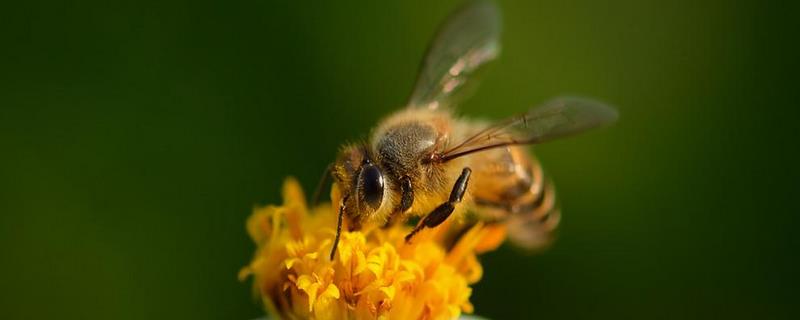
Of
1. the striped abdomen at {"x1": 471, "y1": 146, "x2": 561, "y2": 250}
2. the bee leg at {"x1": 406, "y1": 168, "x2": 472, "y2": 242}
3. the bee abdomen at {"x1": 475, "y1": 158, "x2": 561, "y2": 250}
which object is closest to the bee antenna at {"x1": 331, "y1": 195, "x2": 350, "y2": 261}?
the bee leg at {"x1": 406, "y1": 168, "x2": 472, "y2": 242}

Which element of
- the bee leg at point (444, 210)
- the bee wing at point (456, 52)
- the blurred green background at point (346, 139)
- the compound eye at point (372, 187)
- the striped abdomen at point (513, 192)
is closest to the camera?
the compound eye at point (372, 187)

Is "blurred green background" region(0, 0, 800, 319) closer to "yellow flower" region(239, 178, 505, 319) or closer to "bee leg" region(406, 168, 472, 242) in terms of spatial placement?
"yellow flower" region(239, 178, 505, 319)

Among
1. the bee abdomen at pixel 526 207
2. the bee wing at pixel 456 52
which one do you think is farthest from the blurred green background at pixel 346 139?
the bee wing at pixel 456 52

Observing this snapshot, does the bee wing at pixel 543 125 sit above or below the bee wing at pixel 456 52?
below

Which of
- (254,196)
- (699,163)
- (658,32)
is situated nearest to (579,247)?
(699,163)

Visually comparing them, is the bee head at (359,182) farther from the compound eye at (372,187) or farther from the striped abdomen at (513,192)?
the striped abdomen at (513,192)

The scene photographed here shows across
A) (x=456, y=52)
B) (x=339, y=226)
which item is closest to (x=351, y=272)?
(x=339, y=226)
